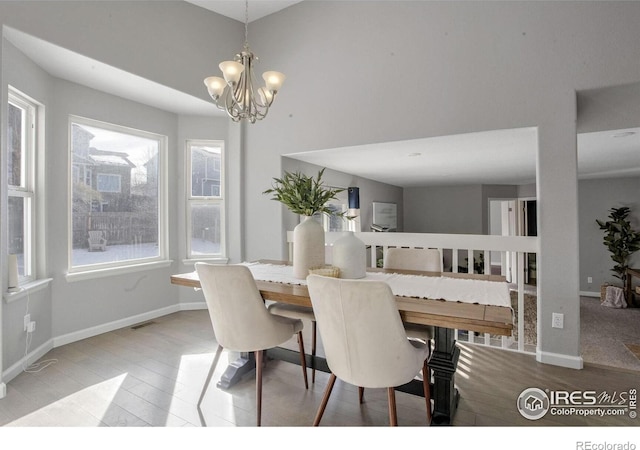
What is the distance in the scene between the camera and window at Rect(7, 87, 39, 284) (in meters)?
2.55

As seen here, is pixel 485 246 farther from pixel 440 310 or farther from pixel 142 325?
pixel 142 325

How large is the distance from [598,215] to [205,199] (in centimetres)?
673

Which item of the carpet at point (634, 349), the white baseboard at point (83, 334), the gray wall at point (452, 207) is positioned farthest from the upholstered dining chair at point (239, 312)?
the gray wall at point (452, 207)

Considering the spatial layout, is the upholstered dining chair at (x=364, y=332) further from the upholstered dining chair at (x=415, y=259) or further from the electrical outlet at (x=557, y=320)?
the electrical outlet at (x=557, y=320)

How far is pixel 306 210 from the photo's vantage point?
2.00m

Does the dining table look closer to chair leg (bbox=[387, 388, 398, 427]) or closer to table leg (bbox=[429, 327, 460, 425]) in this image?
table leg (bbox=[429, 327, 460, 425])

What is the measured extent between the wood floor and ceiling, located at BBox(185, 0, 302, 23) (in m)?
3.59

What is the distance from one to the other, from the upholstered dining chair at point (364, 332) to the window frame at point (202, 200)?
2947 mm

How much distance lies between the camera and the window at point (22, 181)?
2.55 meters

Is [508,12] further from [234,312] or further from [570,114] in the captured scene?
[234,312]

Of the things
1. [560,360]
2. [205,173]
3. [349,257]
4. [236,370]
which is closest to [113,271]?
[205,173]

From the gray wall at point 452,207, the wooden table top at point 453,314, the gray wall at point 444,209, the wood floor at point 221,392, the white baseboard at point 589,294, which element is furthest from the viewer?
the gray wall at point 444,209

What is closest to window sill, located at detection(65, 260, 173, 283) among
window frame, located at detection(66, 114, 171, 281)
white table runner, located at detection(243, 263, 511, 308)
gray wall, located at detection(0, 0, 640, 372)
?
window frame, located at detection(66, 114, 171, 281)
